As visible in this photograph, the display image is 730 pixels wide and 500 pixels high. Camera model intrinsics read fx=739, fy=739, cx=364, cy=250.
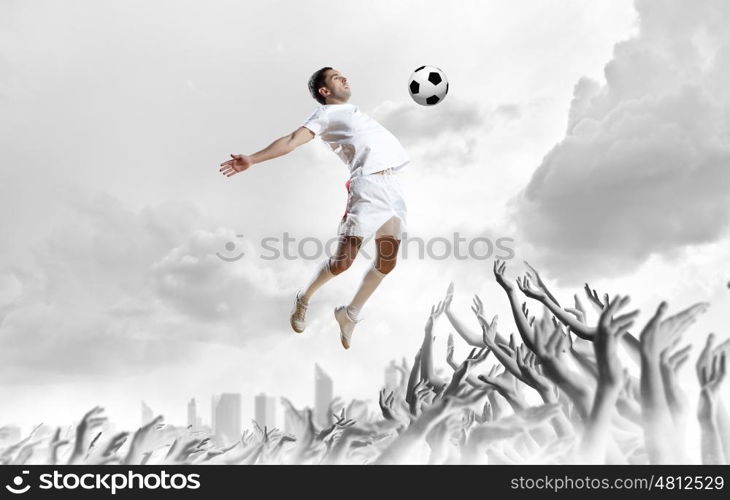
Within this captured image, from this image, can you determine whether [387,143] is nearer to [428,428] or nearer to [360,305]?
[360,305]

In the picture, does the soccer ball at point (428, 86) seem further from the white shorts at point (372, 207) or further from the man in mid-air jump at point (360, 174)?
the white shorts at point (372, 207)

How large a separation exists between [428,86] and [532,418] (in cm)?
434

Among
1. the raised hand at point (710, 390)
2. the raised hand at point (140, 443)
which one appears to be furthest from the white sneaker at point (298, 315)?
the raised hand at point (710, 390)

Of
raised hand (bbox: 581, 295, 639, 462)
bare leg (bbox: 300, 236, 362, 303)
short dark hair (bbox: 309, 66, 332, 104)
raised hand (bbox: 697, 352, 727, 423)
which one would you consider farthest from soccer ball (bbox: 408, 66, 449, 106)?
raised hand (bbox: 697, 352, 727, 423)

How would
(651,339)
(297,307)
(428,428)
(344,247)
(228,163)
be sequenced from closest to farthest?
1. (651,339)
2. (428,428)
3. (228,163)
4. (344,247)
5. (297,307)

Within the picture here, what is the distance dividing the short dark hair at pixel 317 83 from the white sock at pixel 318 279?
1900 mm

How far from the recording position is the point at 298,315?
29.4ft

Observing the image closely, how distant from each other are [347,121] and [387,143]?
0.52 meters

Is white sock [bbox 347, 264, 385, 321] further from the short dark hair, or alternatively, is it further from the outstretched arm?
the short dark hair

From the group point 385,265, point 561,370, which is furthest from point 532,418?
point 385,265

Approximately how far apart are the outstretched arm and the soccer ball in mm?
1591

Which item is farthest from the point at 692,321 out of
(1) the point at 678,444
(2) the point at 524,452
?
(2) the point at 524,452

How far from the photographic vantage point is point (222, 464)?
7.11 m
